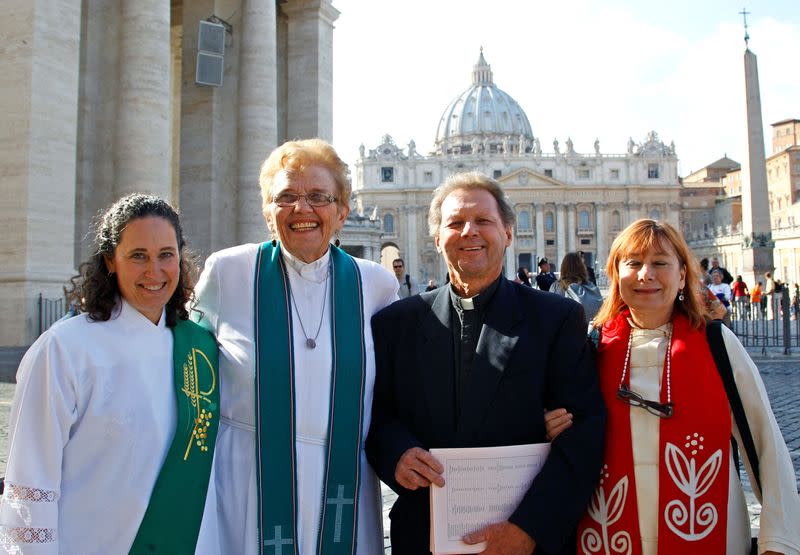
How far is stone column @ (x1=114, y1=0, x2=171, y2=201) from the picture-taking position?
35.8 feet

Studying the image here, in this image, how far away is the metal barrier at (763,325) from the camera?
12.9 m

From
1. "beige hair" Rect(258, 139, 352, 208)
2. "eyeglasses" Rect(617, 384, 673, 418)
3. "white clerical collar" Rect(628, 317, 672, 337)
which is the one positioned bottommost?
"eyeglasses" Rect(617, 384, 673, 418)

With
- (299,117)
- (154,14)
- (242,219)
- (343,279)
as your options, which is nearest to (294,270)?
(343,279)

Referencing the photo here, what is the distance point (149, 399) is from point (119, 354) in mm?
155

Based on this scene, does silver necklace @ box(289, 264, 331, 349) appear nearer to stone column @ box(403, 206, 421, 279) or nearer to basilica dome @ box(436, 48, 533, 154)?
stone column @ box(403, 206, 421, 279)

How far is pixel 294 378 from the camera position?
7.90ft

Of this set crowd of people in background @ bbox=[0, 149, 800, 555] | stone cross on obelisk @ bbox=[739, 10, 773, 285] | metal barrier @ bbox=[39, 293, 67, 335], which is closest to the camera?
crowd of people in background @ bbox=[0, 149, 800, 555]

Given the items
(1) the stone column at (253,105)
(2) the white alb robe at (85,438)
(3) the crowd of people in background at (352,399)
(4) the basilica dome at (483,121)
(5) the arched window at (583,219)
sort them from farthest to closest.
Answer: (4) the basilica dome at (483,121), (5) the arched window at (583,219), (1) the stone column at (253,105), (3) the crowd of people in background at (352,399), (2) the white alb robe at (85,438)

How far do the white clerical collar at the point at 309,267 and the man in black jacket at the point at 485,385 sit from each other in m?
0.34

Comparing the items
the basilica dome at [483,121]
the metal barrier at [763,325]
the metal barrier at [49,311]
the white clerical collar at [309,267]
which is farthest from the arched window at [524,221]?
the white clerical collar at [309,267]

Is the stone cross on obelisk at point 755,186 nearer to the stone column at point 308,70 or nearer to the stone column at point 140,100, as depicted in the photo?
the stone column at point 308,70

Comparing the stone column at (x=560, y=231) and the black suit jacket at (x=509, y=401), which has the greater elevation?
the stone column at (x=560, y=231)

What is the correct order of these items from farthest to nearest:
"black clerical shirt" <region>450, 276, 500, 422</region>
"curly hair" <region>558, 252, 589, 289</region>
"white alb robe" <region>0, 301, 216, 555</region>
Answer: "curly hair" <region>558, 252, 589, 289</region>, "black clerical shirt" <region>450, 276, 500, 422</region>, "white alb robe" <region>0, 301, 216, 555</region>

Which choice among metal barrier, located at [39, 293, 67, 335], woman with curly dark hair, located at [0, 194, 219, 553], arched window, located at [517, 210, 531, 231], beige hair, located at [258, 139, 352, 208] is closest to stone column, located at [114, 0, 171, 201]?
metal barrier, located at [39, 293, 67, 335]
